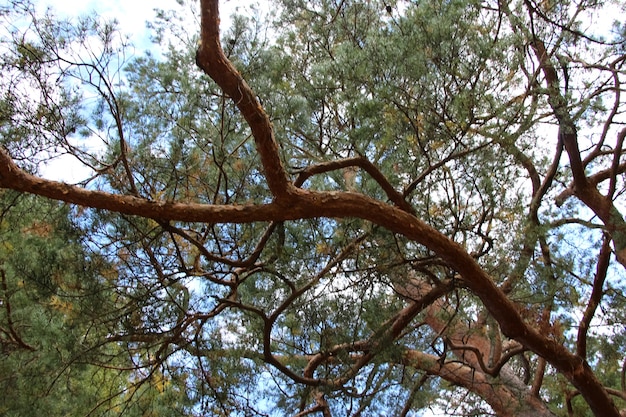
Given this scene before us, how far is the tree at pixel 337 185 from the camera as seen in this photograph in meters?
2.26

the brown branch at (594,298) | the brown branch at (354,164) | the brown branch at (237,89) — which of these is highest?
the brown branch at (594,298)

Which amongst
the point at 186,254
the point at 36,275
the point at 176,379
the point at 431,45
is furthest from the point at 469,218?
the point at 36,275

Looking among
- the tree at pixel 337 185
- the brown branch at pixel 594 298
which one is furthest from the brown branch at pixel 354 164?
the brown branch at pixel 594 298

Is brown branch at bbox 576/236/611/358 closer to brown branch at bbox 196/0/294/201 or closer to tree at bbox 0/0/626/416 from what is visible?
tree at bbox 0/0/626/416

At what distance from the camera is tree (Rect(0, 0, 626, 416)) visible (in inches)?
89.1

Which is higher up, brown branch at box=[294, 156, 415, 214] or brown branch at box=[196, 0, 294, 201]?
brown branch at box=[294, 156, 415, 214]

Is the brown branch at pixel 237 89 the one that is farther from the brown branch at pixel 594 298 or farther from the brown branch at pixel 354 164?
the brown branch at pixel 594 298

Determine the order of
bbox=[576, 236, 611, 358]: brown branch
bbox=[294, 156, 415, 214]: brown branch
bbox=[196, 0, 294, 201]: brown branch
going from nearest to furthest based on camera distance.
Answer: bbox=[196, 0, 294, 201]: brown branch, bbox=[294, 156, 415, 214]: brown branch, bbox=[576, 236, 611, 358]: brown branch

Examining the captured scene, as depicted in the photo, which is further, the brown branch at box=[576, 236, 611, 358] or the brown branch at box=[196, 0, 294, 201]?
the brown branch at box=[576, 236, 611, 358]

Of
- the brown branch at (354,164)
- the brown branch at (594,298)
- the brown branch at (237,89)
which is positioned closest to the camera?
the brown branch at (237,89)

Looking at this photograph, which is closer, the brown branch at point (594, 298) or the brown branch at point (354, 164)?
the brown branch at point (354, 164)

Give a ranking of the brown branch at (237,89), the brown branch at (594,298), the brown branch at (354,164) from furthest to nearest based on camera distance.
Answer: the brown branch at (594,298), the brown branch at (354,164), the brown branch at (237,89)

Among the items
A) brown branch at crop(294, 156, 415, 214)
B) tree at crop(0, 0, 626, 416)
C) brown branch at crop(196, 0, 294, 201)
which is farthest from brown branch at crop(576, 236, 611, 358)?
brown branch at crop(196, 0, 294, 201)

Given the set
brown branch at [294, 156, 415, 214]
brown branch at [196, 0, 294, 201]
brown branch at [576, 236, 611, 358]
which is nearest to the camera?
brown branch at [196, 0, 294, 201]
